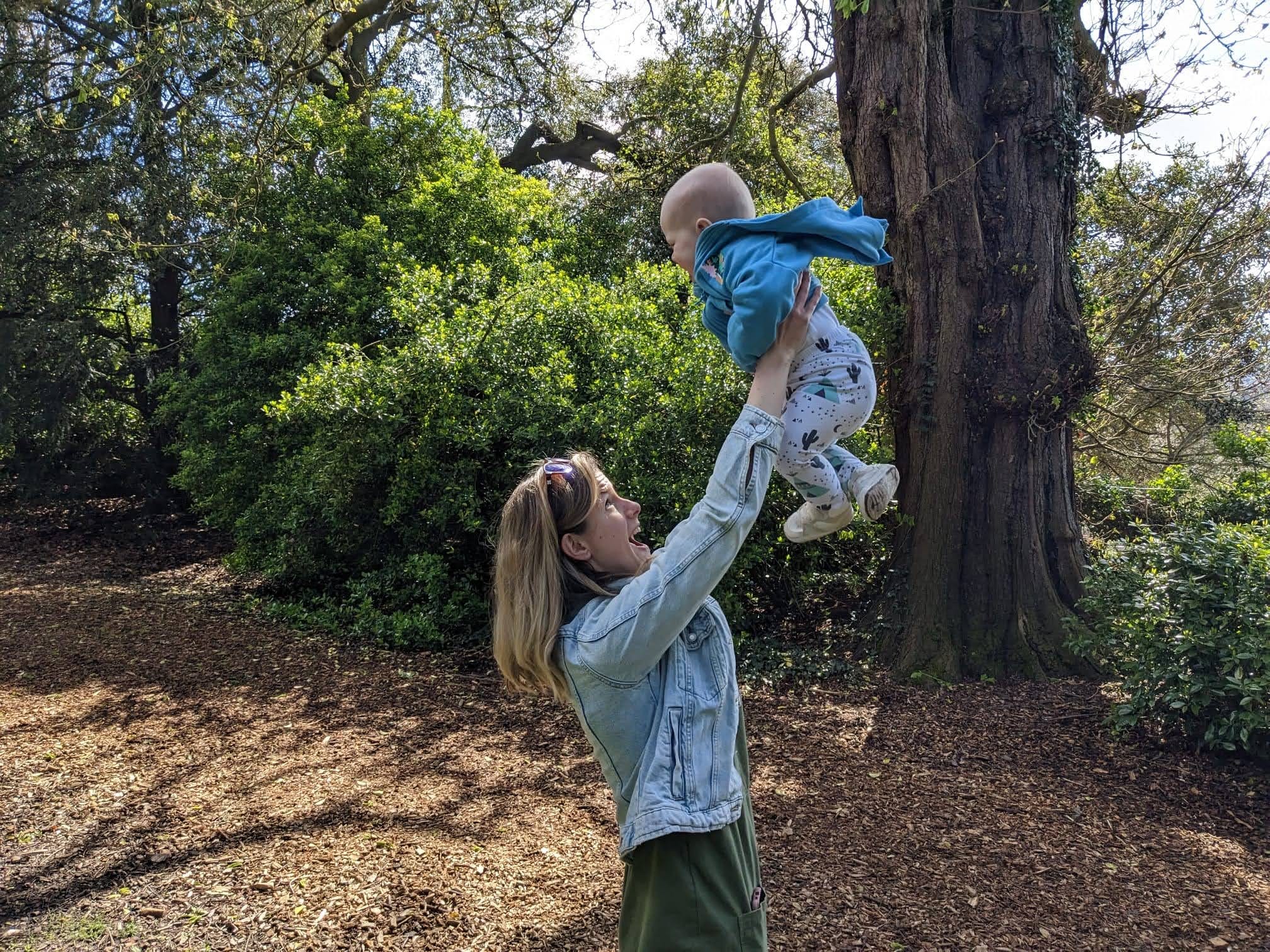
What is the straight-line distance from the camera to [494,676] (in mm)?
6328

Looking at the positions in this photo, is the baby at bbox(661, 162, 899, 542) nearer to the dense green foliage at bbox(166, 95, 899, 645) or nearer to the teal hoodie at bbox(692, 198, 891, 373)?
the teal hoodie at bbox(692, 198, 891, 373)

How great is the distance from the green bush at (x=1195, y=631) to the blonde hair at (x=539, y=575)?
358cm

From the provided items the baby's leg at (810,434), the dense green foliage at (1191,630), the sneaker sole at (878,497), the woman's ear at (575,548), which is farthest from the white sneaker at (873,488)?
the dense green foliage at (1191,630)

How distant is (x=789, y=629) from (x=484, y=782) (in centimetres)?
274

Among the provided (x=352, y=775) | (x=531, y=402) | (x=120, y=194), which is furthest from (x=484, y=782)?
(x=120, y=194)

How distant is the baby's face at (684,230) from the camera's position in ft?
7.18

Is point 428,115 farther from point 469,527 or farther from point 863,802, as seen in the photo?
point 863,802

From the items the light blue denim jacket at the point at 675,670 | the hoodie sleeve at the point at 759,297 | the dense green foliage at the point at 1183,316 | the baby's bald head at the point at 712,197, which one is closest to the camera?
the light blue denim jacket at the point at 675,670

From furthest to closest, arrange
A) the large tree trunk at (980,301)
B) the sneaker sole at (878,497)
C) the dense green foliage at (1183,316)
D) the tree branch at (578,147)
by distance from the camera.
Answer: the tree branch at (578,147)
the dense green foliage at (1183,316)
the large tree trunk at (980,301)
the sneaker sole at (878,497)

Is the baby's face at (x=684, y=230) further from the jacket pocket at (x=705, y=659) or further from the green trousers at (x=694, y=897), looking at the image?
the green trousers at (x=694, y=897)

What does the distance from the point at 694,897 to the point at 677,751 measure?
0.26 meters

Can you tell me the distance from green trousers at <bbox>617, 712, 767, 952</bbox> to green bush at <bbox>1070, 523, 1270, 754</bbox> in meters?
3.32

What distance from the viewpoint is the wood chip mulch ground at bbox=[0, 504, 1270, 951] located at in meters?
3.33

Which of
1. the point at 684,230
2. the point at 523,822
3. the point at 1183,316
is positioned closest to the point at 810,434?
the point at 684,230
